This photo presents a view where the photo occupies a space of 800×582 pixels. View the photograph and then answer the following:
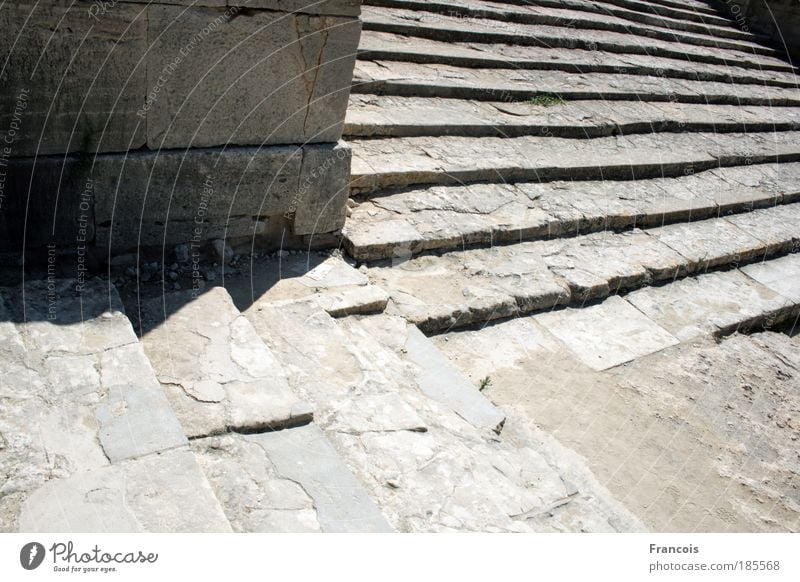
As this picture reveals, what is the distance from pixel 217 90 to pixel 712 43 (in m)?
8.72

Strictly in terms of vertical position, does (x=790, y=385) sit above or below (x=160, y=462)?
below

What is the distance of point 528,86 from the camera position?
21.6 ft

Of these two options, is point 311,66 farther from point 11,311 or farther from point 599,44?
point 599,44

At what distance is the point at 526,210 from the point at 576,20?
4317mm

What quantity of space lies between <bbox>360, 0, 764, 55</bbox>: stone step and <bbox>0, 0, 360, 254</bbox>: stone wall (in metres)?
3.83

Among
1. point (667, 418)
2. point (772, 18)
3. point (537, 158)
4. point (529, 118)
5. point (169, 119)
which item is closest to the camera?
point (169, 119)

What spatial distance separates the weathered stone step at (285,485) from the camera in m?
2.28

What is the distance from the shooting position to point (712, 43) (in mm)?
9953

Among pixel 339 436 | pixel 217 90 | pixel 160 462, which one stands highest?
pixel 217 90

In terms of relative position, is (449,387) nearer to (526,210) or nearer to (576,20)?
(526,210)

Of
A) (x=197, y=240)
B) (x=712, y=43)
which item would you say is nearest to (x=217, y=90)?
(x=197, y=240)

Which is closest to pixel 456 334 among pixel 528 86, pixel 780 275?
pixel 780 275

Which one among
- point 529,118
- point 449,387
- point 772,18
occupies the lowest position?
point 449,387

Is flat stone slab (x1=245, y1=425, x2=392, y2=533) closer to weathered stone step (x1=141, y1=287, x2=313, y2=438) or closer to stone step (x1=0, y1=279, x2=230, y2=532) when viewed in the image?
weathered stone step (x1=141, y1=287, x2=313, y2=438)
